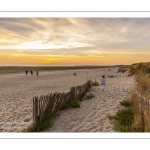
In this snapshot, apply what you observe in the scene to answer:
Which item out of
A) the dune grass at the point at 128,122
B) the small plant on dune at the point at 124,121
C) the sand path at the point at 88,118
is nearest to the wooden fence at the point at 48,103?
the sand path at the point at 88,118

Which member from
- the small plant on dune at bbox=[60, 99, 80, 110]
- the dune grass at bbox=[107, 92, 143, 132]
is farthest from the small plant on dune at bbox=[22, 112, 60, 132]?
the dune grass at bbox=[107, 92, 143, 132]

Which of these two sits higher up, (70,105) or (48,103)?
(48,103)

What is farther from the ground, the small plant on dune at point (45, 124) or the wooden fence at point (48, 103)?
the wooden fence at point (48, 103)

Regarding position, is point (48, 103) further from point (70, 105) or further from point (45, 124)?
point (70, 105)

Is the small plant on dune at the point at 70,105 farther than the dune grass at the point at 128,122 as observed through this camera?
Yes

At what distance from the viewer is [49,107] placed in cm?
645

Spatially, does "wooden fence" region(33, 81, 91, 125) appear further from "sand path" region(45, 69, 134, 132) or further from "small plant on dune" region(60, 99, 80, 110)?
"sand path" region(45, 69, 134, 132)

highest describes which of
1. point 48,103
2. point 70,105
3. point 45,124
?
point 48,103

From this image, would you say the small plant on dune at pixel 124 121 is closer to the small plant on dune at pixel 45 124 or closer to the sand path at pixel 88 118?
the sand path at pixel 88 118

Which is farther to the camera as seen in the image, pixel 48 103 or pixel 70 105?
pixel 70 105

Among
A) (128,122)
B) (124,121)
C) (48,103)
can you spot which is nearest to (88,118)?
(124,121)

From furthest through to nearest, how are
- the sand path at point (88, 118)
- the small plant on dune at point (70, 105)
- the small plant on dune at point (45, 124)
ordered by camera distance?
the small plant on dune at point (70, 105)
the sand path at point (88, 118)
the small plant on dune at point (45, 124)
